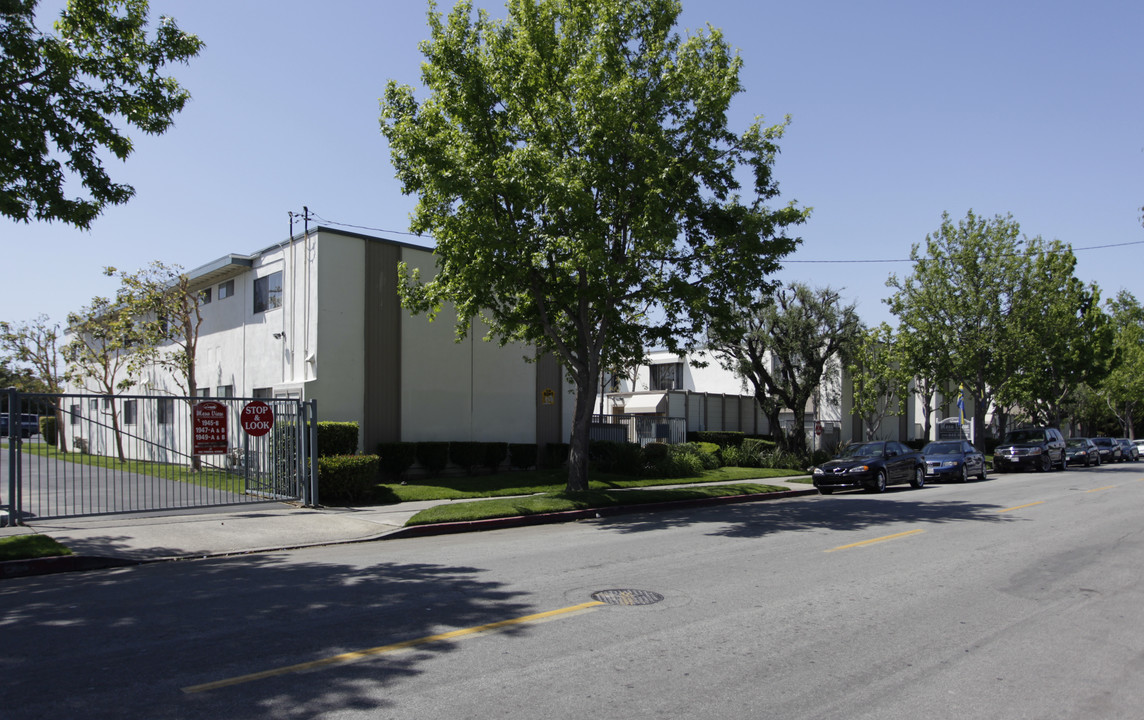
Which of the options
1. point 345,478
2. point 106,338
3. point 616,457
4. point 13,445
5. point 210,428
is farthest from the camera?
point 106,338

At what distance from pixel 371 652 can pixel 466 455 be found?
16781mm

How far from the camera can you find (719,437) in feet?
118

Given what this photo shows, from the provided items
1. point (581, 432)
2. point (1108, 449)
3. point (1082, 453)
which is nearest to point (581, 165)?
point (581, 432)

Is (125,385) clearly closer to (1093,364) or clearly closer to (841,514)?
(841,514)

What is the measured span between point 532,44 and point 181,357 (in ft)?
54.0

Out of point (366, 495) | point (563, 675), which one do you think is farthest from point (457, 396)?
point (563, 675)

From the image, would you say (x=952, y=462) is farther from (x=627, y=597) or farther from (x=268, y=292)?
(x=268, y=292)

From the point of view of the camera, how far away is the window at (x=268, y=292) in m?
22.5

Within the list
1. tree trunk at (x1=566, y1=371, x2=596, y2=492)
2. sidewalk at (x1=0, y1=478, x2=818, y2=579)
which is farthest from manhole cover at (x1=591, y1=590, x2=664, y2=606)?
tree trunk at (x1=566, y1=371, x2=596, y2=492)

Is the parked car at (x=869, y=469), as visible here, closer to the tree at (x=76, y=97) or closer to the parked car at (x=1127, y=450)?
the tree at (x=76, y=97)

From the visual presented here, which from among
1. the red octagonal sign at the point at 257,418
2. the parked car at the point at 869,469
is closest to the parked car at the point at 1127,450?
the parked car at the point at 869,469

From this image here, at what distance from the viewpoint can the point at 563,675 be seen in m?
5.36

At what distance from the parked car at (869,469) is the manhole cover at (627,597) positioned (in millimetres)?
15208

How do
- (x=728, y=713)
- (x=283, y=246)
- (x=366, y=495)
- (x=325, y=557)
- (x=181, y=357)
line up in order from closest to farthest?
(x=728, y=713)
(x=325, y=557)
(x=366, y=495)
(x=283, y=246)
(x=181, y=357)
